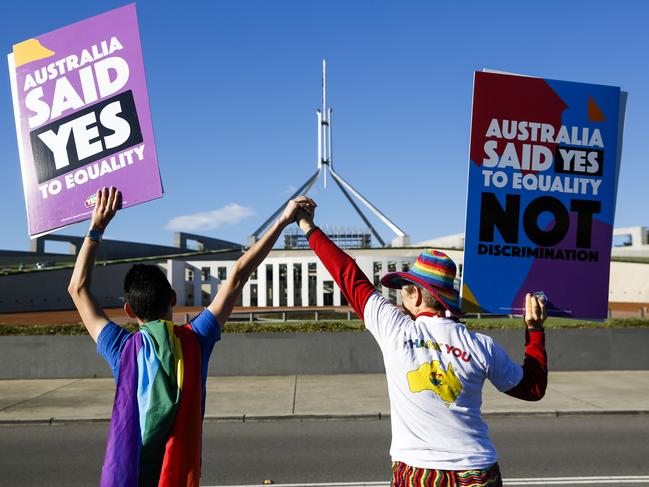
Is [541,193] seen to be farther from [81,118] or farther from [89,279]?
[81,118]

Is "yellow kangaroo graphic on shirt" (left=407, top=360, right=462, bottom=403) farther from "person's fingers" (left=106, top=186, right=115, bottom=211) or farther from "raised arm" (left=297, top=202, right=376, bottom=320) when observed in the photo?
"person's fingers" (left=106, top=186, right=115, bottom=211)

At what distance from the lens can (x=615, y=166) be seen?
3229 millimetres

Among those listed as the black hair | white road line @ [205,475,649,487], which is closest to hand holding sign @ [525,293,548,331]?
the black hair

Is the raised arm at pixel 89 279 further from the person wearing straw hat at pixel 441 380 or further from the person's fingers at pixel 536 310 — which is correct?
the person's fingers at pixel 536 310

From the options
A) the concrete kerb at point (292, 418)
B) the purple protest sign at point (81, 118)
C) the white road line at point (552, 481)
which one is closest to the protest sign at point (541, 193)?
the purple protest sign at point (81, 118)

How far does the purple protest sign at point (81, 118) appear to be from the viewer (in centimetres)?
305

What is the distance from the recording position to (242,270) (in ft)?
9.29

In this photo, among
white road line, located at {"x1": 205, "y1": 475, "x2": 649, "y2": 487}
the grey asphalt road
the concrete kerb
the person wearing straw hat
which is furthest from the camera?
the concrete kerb

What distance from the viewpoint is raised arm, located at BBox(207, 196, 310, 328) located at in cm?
269

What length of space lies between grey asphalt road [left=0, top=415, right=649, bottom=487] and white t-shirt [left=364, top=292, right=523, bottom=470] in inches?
164

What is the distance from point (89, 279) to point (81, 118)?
0.96m

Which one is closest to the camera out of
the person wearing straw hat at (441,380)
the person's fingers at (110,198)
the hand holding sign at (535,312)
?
the person wearing straw hat at (441,380)

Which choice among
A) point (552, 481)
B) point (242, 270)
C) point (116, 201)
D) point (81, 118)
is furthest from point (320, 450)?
point (81, 118)

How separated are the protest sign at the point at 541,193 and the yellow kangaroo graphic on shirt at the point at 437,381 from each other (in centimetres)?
62
